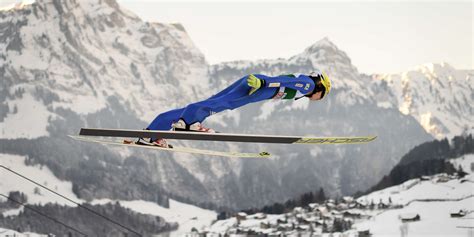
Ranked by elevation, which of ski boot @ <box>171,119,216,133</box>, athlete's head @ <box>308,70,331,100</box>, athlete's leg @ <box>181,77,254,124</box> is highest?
athlete's head @ <box>308,70,331,100</box>

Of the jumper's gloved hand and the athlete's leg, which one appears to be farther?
the athlete's leg

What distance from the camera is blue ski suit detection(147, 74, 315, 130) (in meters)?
13.4

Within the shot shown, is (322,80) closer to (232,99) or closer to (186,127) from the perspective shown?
(232,99)

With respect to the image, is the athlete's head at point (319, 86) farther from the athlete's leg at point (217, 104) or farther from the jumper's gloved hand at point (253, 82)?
the jumper's gloved hand at point (253, 82)

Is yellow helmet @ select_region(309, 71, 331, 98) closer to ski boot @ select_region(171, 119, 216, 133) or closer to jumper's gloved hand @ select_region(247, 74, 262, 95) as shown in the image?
jumper's gloved hand @ select_region(247, 74, 262, 95)

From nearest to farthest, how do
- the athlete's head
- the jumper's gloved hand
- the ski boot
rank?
the jumper's gloved hand → the ski boot → the athlete's head

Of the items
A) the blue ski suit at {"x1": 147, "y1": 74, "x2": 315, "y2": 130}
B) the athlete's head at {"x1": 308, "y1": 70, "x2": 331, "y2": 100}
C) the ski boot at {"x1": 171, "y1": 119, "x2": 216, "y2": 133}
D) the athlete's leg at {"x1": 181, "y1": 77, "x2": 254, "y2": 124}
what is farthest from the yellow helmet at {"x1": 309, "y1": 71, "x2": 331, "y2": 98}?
the ski boot at {"x1": 171, "y1": 119, "x2": 216, "y2": 133}

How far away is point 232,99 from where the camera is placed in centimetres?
1353

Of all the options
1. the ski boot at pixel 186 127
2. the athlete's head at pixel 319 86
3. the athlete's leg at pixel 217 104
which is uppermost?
the athlete's head at pixel 319 86

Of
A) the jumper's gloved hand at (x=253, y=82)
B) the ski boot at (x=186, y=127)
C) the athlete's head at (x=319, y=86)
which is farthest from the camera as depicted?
the athlete's head at (x=319, y=86)

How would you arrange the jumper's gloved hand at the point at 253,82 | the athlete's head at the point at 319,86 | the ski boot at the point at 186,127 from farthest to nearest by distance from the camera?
the athlete's head at the point at 319,86
the ski boot at the point at 186,127
the jumper's gloved hand at the point at 253,82

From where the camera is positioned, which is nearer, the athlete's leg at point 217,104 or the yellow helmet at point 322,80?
the athlete's leg at point 217,104

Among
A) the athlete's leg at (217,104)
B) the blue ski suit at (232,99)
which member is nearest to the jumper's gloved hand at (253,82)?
the blue ski suit at (232,99)

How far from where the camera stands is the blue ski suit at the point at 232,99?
1342 centimetres
